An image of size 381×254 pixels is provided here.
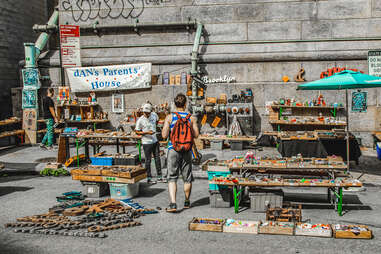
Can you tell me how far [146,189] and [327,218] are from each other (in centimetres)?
427

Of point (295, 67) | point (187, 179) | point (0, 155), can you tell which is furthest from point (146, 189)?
point (295, 67)

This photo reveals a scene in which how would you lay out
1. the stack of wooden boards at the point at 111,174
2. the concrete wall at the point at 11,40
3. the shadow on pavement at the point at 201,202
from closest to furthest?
the shadow on pavement at the point at 201,202 → the stack of wooden boards at the point at 111,174 → the concrete wall at the point at 11,40

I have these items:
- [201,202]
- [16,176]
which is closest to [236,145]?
[201,202]

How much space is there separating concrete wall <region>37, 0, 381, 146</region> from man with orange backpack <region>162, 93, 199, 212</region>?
7.93 meters

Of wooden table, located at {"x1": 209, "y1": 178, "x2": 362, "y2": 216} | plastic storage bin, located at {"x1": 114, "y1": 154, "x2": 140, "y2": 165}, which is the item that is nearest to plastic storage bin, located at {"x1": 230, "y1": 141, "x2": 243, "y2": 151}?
plastic storage bin, located at {"x1": 114, "y1": 154, "x2": 140, "y2": 165}

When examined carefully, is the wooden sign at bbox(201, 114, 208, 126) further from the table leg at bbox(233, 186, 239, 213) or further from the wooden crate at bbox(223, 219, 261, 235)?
the wooden crate at bbox(223, 219, 261, 235)

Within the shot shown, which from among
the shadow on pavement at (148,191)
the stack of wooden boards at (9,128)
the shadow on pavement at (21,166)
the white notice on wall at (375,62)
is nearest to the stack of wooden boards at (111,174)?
Answer: the shadow on pavement at (148,191)

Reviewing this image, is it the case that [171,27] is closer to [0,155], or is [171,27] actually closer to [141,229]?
[0,155]

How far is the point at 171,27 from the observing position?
16.7 meters

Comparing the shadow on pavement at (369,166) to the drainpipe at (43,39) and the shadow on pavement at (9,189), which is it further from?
the drainpipe at (43,39)

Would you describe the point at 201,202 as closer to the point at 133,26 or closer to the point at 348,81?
the point at 348,81

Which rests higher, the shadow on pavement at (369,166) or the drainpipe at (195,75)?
the drainpipe at (195,75)

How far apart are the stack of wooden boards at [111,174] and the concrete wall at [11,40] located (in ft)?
41.7

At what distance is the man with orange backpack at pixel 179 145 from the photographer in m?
7.59
